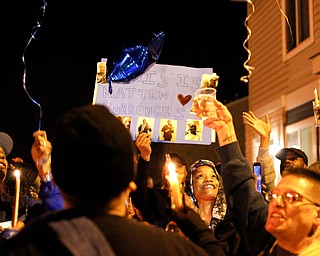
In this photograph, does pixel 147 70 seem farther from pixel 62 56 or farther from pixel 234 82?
pixel 234 82

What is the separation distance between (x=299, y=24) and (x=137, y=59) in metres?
6.44

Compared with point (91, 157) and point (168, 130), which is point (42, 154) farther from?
point (168, 130)

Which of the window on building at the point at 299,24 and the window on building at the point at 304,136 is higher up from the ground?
the window on building at the point at 299,24

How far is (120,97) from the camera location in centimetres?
629

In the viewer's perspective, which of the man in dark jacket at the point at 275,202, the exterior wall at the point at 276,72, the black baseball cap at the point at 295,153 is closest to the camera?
the man in dark jacket at the point at 275,202

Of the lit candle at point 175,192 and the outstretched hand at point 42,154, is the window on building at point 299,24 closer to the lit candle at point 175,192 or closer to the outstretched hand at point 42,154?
the outstretched hand at point 42,154

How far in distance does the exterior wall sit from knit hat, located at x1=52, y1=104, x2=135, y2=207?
8.44 meters

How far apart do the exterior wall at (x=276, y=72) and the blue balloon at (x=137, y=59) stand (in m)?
4.95

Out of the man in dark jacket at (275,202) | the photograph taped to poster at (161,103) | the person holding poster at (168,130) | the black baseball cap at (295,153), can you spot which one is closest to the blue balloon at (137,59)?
the photograph taped to poster at (161,103)

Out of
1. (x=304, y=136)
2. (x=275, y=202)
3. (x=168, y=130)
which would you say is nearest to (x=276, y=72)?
(x=304, y=136)

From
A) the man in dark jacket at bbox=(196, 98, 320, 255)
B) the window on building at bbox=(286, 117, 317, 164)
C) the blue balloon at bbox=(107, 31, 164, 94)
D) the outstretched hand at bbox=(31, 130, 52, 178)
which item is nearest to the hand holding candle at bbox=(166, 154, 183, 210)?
the man in dark jacket at bbox=(196, 98, 320, 255)

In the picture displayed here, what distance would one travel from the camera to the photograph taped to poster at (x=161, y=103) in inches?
244

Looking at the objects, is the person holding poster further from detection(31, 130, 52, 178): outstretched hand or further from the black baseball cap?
detection(31, 130, 52, 178): outstretched hand

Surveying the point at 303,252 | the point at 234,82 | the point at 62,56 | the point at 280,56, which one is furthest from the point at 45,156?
the point at 234,82
